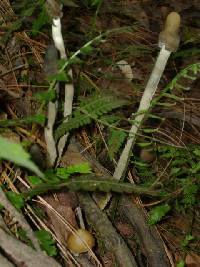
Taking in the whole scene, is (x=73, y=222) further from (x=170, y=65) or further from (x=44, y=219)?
(x=170, y=65)

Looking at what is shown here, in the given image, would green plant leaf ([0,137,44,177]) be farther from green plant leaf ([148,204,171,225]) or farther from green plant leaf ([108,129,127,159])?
green plant leaf ([148,204,171,225])

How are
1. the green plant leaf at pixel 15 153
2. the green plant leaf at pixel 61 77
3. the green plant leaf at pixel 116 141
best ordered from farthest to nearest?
the green plant leaf at pixel 116 141, the green plant leaf at pixel 61 77, the green plant leaf at pixel 15 153

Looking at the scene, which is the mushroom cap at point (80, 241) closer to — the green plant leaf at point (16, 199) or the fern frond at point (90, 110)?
the green plant leaf at point (16, 199)

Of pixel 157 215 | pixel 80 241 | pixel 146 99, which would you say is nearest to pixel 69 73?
pixel 146 99

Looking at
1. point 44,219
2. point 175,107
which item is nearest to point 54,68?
point 44,219

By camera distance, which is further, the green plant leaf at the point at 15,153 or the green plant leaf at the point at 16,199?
the green plant leaf at the point at 16,199

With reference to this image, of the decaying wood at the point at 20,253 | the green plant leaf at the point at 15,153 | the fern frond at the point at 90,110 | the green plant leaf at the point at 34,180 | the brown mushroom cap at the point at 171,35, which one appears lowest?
the decaying wood at the point at 20,253

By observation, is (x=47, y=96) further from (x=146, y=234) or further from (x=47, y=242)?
(x=146, y=234)

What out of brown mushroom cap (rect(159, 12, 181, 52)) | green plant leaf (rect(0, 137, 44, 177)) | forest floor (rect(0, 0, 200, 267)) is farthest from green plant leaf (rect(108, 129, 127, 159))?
Result: green plant leaf (rect(0, 137, 44, 177))

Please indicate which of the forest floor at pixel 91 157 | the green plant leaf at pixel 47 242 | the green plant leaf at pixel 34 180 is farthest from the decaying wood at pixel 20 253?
the green plant leaf at pixel 34 180

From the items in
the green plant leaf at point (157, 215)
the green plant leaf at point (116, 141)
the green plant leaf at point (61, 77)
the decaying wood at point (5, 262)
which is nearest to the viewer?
the decaying wood at point (5, 262)
